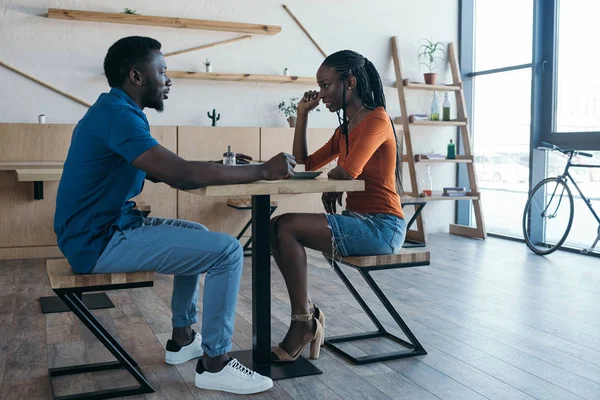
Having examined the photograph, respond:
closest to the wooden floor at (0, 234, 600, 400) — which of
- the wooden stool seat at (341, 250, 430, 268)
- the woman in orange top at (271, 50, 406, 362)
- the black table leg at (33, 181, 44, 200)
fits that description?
the woman in orange top at (271, 50, 406, 362)

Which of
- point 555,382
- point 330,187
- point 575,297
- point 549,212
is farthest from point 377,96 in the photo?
point 549,212

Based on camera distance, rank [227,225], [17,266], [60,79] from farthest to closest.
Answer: [227,225]
[60,79]
[17,266]

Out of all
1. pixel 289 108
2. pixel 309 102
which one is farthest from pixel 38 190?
pixel 309 102

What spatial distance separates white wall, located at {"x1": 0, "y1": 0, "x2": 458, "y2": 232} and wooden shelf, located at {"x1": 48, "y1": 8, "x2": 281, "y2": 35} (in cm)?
11

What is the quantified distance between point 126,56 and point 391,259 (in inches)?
46.0

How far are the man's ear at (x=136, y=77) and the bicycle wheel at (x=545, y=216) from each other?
366 cm

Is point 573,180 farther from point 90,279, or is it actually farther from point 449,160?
point 90,279

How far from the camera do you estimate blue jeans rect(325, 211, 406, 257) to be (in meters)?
2.32

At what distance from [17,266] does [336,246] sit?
2.88m

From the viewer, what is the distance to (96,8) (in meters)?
4.85

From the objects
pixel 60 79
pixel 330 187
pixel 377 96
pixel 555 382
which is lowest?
pixel 555 382

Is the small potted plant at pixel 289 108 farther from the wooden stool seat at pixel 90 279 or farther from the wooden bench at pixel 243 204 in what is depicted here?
the wooden stool seat at pixel 90 279

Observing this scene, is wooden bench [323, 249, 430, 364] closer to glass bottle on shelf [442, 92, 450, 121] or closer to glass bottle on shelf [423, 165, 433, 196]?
glass bottle on shelf [423, 165, 433, 196]

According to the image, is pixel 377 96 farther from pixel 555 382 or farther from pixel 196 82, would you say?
pixel 196 82
